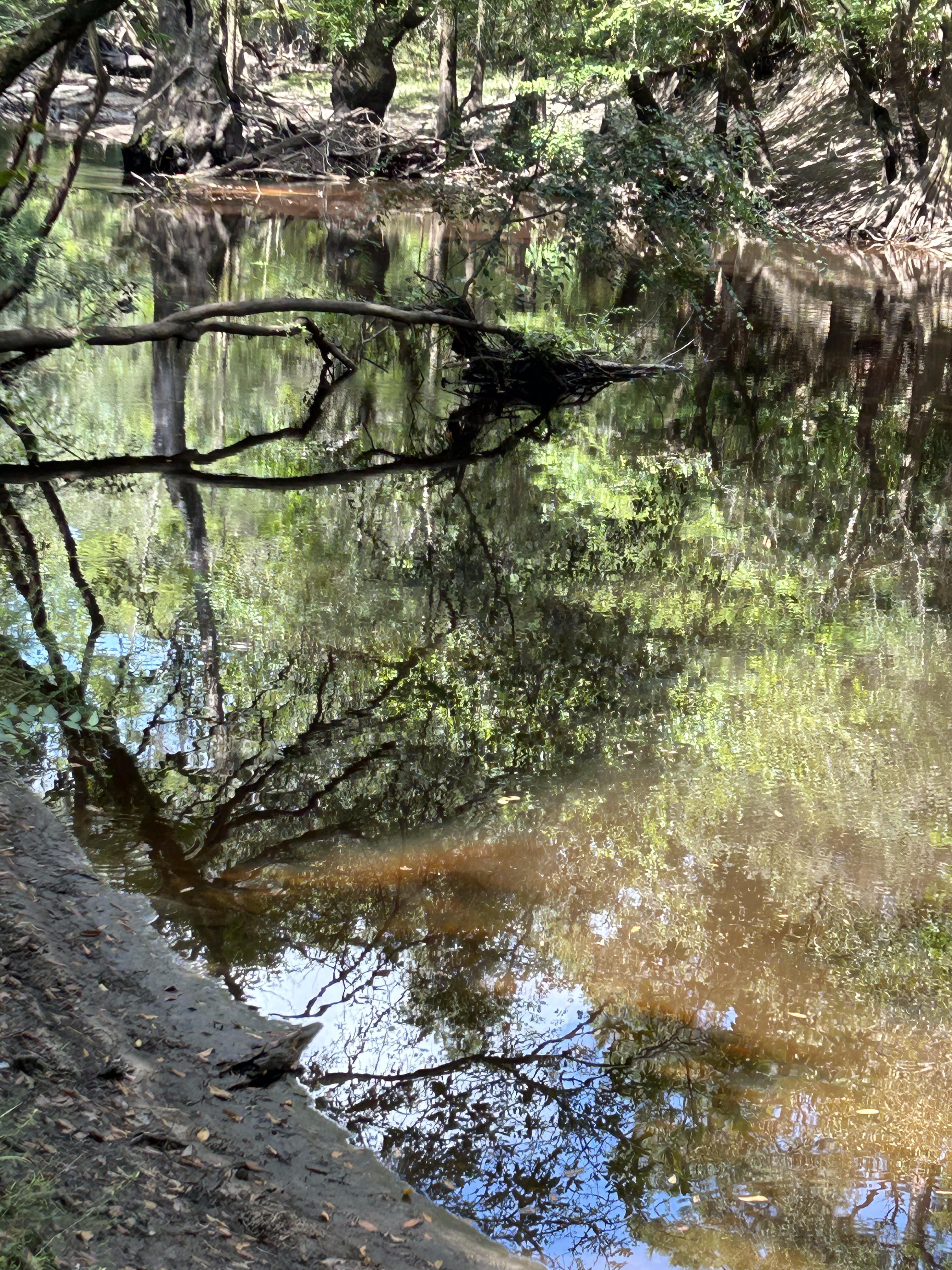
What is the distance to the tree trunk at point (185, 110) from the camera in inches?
1141

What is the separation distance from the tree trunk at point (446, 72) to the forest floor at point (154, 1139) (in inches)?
1061

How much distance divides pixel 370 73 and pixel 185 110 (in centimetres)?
628

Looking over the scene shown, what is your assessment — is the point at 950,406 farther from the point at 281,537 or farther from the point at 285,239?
the point at 285,239

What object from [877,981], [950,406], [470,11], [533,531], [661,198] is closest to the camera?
[877,981]

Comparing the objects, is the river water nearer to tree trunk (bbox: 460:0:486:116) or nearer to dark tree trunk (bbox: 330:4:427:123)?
tree trunk (bbox: 460:0:486:116)

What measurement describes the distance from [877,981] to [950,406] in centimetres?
1107

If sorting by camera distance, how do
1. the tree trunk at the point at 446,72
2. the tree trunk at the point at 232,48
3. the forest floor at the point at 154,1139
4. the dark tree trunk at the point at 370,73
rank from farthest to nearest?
the dark tree trunk at the point at 370,73 < the tree trunk at the point at 446,72 < the tree trunk at the point at 232,48 < the forest floor at the point at 154,1139

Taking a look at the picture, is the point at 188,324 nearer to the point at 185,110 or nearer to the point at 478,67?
the point at 185,110

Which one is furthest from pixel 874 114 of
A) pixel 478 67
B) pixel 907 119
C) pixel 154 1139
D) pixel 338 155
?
pixel 154 1139

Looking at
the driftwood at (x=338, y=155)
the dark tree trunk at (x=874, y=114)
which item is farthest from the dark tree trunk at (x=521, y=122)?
the dark tree trunk at (x=874, y=114)

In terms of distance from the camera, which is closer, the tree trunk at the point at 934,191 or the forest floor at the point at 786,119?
the tree trunk at the point at 934,191

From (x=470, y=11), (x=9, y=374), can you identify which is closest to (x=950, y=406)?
(x=9, y=374)

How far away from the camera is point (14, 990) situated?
334 cm

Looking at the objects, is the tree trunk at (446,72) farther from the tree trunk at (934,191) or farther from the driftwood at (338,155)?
the tree trunk at (934,191)
